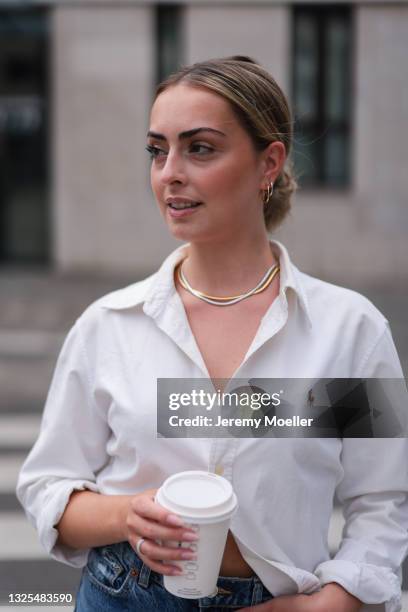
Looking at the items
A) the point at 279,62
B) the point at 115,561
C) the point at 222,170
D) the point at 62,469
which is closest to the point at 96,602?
the point at 115,561

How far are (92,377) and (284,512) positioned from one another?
0.38 meters

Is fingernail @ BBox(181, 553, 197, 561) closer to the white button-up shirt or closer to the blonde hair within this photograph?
the white button-up shirt

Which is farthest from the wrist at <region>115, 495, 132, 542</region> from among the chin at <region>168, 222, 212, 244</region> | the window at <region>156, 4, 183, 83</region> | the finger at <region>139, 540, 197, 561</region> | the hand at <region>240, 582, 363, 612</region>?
the window at <region>156, 4, 183, 83</region>

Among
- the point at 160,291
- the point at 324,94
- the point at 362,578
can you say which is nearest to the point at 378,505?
the point at 362,578

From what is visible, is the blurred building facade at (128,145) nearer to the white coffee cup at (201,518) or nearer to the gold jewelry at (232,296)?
the gold jewelry at (232,296)

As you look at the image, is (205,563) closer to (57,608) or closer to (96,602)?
(96,602)

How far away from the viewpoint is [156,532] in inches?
46.9

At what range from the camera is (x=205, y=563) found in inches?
46.6

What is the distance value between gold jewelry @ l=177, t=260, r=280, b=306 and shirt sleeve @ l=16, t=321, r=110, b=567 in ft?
0.67

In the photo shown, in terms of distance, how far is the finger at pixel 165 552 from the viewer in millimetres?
1177

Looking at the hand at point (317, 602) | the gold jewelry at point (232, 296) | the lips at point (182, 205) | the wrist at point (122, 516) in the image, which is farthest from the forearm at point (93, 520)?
the lips at point (182, 205)

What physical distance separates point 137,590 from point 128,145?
27.8 feet

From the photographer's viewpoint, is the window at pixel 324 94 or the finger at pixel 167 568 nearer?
the finger at pixel 167 568

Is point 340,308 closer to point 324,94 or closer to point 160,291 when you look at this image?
point 160,291
